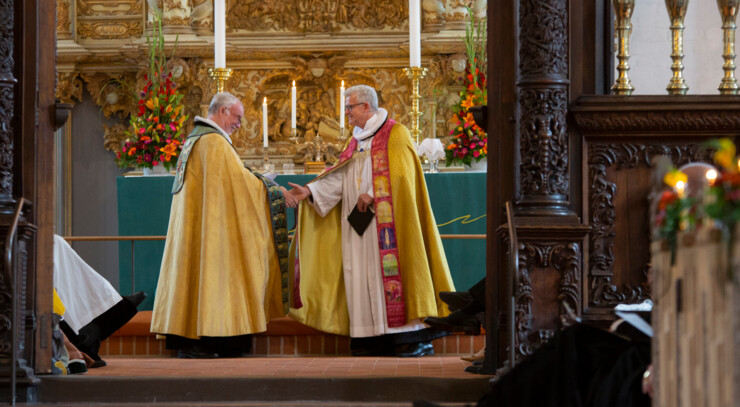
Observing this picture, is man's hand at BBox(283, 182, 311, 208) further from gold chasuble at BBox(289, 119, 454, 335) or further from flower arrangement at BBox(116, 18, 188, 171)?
flower arrangement at BBox(116, 18, 188, 171)

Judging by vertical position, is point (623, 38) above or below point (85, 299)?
above

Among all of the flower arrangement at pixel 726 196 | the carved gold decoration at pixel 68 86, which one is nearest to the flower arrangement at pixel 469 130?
the carved gold decoration at pixel 68 86

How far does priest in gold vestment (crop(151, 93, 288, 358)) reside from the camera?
7367mm

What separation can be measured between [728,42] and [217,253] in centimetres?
347

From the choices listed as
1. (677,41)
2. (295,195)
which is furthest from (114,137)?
(677,41)

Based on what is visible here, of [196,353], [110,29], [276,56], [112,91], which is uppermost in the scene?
[110,29]

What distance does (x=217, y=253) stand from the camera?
7.44m

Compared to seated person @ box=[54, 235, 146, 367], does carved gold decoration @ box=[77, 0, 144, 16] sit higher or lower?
higher

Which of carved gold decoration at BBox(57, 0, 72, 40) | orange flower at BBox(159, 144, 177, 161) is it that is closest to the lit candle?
orange flower at BBox(159, 144, 177, 161)

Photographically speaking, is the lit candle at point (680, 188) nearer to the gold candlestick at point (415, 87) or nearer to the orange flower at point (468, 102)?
the gold candlestick at point (415, 87)

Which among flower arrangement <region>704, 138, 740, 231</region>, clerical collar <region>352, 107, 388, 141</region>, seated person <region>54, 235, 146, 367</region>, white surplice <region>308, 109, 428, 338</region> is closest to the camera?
flower arrangement <region>704, 138, 740, 231</region>

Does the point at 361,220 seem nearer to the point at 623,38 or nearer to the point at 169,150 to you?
the point at 169,150

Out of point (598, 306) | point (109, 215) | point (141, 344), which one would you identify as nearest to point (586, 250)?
point (598, 306)

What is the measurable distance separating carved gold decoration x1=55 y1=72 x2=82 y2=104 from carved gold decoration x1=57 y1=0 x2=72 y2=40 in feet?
1.23
